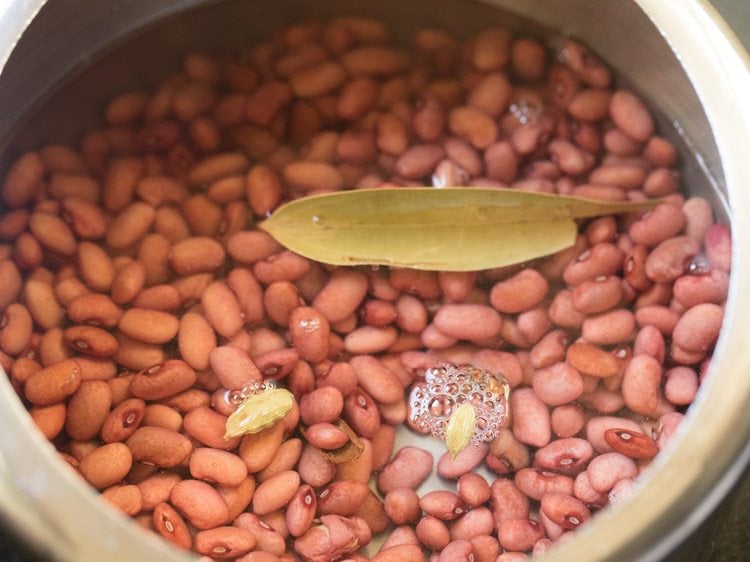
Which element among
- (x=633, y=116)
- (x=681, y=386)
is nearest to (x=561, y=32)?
(x=633, y=116)

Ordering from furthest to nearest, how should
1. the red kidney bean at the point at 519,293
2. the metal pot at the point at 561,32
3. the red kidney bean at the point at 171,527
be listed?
the red kidney bean at the point at 519,293
the red kidney bean at the point at 171,527
the metal pot at the point at 561,32

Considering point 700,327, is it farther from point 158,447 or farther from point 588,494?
point 158,447

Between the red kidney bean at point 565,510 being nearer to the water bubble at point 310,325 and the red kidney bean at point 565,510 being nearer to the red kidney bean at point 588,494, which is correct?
the red kidney bean at point 588,494

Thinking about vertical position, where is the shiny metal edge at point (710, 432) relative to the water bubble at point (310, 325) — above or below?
above

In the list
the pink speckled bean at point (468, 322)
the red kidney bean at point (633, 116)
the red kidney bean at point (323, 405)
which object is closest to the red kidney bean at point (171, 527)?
the red kidney bean at point (323, 405)

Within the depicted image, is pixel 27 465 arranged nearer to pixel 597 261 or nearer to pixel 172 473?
pixel 172 473
